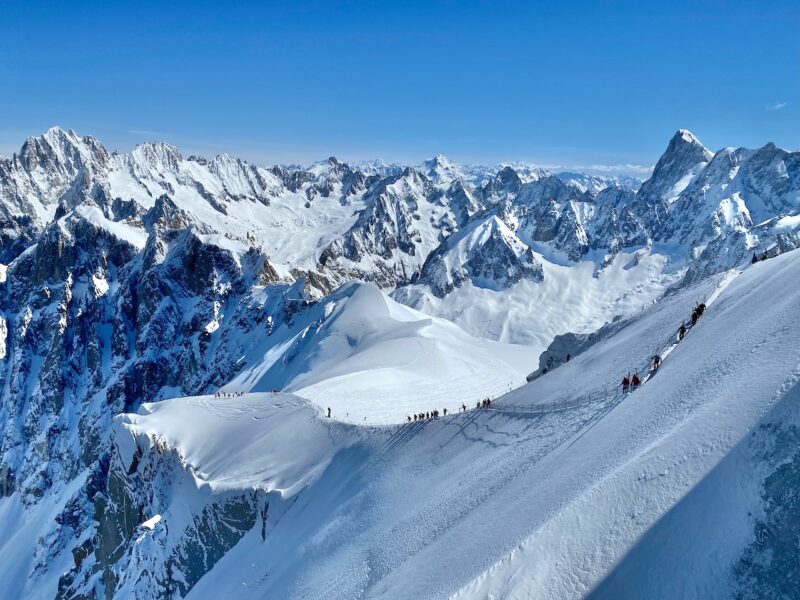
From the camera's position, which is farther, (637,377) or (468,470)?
(468,470)

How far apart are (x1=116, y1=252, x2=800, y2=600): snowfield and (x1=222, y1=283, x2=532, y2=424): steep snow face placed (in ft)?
35.2

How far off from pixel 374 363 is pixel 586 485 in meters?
54.8

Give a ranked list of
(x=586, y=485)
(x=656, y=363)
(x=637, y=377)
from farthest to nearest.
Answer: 1. (x=656, y=363)
2. (x=637, y=377)
3. (x=586, y=485)

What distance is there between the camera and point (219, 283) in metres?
157

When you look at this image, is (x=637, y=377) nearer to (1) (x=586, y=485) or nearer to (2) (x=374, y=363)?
(1) (x=586, y=485)

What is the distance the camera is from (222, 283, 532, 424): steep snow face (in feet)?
182

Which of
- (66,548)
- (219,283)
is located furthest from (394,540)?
(219,283)

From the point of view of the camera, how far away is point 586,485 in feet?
59.3

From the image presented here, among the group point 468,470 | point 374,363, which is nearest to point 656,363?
point 468,470

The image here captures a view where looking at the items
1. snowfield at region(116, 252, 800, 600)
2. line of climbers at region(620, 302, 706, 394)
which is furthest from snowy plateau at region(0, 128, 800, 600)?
line of climbers at region(620, 302, 706, 394)

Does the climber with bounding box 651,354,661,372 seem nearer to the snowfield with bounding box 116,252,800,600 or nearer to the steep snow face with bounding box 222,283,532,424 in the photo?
the snowfield with bounding box 116,252,800,600

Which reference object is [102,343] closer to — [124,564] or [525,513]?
[124,564]

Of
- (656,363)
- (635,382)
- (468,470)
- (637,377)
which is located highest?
(656,363)

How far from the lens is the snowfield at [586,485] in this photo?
553 inches
